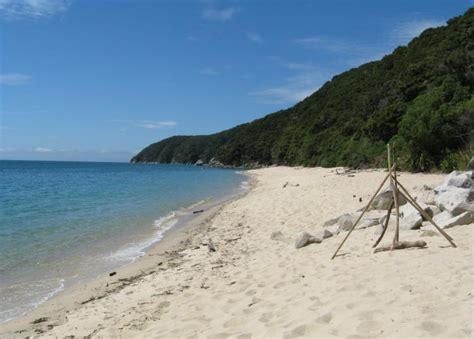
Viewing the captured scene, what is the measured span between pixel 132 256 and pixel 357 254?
5891 millimetres

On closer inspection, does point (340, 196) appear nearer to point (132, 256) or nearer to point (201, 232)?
point (201, 232)

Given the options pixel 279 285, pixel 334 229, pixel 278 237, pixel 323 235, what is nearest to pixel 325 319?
pixel 279 285

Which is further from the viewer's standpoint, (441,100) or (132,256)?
(441,100)

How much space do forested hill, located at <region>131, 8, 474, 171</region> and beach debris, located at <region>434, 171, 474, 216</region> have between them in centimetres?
1132

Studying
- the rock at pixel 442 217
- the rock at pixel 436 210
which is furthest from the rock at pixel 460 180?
the rock at pixel 442 217

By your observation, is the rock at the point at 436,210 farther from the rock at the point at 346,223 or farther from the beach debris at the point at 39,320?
the beach debris at the point at 39,320

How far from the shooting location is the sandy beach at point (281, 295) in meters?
4.35

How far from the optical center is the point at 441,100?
25.5m

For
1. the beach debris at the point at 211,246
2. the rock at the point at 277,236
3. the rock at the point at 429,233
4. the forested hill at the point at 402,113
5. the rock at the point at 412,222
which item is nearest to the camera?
the rock at the point at 429,233

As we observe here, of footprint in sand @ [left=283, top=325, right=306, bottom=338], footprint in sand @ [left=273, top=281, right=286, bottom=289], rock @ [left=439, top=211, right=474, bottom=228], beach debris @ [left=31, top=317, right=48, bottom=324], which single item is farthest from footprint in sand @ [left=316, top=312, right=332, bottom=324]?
rock @ [left=439, top=211, right=474, bottom=228]

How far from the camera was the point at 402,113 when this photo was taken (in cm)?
3728

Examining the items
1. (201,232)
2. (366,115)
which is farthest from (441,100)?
(366,115)

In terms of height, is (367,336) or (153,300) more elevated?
(367,336)

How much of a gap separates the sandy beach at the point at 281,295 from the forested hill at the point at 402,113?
15.1m
